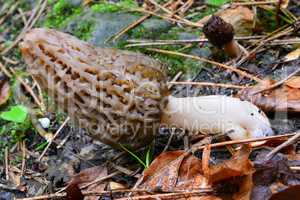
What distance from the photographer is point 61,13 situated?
13.4 ft

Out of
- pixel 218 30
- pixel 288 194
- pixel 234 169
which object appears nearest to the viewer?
pixel 288 194

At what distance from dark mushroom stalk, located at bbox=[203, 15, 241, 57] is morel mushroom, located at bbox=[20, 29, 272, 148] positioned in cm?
57

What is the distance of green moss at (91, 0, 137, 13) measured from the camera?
3.85 m

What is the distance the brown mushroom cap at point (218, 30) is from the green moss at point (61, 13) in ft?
4.25

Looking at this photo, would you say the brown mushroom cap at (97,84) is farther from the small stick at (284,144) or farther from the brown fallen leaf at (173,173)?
the small stick at (284,144)

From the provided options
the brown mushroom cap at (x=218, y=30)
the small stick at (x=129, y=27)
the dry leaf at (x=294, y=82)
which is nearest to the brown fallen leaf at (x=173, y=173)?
the dry leaf at (x=294, y=82)

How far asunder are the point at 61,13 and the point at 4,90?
2.64ft

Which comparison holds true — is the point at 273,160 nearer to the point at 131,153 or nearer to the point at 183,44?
the point at 131,153

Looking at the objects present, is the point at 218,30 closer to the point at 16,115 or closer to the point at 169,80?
the point at 169,80

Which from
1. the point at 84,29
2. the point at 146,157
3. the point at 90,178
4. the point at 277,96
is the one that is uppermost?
the point at 84,29

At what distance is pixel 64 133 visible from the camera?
3.10 meters

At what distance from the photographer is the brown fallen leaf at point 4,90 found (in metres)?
3.61

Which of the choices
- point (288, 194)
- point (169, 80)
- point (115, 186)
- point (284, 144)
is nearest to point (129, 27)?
point (169, 80)

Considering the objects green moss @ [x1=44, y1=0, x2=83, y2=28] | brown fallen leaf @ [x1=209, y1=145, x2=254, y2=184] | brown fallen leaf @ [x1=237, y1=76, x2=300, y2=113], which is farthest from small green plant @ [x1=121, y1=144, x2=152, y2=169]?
green moss @ [x1=44, y1=0, x2=83, y2=28]
